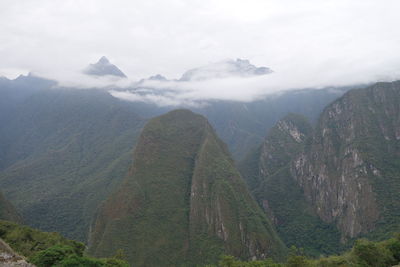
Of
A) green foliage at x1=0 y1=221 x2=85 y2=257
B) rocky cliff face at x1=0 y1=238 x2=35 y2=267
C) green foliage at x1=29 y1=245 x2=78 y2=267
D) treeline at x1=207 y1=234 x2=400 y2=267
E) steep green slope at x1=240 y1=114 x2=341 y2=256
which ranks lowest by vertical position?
steep green slope at x1=240 y1=114 x2=341 y2=256

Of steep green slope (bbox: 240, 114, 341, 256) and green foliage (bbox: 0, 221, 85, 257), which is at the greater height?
green foliage (bbox: 0, 221, 85, 257)

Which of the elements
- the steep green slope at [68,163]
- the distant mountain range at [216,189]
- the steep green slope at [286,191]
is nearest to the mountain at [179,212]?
the distant mountain range at [216,189]

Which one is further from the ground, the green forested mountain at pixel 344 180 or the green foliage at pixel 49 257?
the green foliage at pixel 49 257

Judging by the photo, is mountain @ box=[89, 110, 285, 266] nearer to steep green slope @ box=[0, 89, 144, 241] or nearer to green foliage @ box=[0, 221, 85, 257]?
steep green slope @ box=[0, 89, 144, 241]

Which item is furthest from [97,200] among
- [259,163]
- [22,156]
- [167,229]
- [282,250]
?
[22,156]

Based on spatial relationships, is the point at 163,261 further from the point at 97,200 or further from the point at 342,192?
the point at 342,192

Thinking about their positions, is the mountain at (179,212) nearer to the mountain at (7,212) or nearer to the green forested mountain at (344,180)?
the mountain at (7,212)

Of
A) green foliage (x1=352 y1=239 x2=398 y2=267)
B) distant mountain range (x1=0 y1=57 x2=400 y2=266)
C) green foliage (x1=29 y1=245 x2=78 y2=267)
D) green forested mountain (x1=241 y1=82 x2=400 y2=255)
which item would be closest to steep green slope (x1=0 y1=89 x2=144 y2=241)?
distant mountain range (x1=0 y1=57 x2=400 y2=266)

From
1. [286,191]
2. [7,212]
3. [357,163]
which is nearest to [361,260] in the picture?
[357,163]
